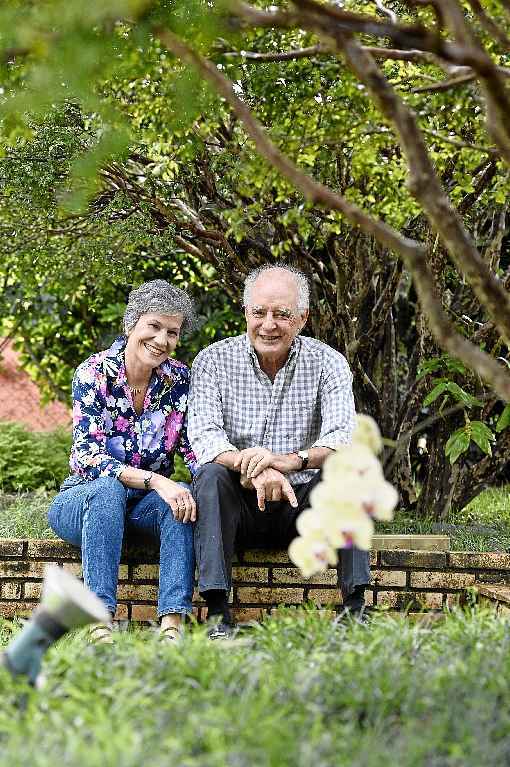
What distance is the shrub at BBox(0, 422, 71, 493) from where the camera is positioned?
622cm

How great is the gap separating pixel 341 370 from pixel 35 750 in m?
2.31

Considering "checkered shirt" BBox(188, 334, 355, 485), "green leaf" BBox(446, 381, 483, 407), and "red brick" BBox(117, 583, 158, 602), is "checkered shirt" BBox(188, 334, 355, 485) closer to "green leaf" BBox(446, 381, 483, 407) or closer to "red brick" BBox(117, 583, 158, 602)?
"red brick" BBox(117, 583, 158, 602)

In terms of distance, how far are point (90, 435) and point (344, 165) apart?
1575mm

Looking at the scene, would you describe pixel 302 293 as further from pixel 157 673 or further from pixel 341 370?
pixel 157 673

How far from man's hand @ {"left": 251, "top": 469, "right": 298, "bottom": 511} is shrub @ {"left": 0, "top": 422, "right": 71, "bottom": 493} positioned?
2991mm

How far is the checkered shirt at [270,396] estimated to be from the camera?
3.64 meters

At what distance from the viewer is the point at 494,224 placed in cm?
489

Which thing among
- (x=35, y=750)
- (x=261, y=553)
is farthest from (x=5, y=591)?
(x=35, y=750)

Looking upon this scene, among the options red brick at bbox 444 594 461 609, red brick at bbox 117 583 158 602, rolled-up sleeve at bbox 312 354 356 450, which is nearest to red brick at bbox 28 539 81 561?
red brick at bbox 117 583 158 602

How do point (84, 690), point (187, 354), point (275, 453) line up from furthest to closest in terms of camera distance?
point (187, 354) < point (275, 453) < point (84, 690)

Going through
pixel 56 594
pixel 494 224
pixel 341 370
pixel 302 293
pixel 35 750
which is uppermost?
pixel 494 224

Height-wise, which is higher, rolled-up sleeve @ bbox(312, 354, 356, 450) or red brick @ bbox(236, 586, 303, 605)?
rolled-up sleeve @ bbox(312, 354, 356, 450)

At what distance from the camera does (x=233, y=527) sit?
10.9 feet

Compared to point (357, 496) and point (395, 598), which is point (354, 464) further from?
point (395, 598)
